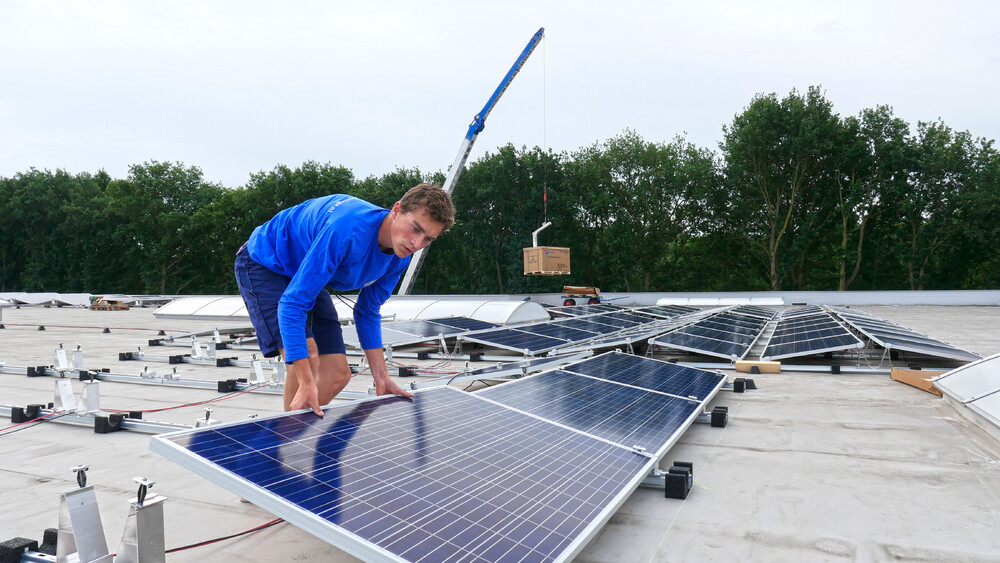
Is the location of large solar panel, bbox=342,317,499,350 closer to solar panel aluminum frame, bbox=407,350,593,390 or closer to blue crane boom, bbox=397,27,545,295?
solar panel aluminum frame, bbox=407,350,593,390

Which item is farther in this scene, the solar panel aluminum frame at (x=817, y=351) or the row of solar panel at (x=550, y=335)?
the row of solar panel at (x=550, y=335)

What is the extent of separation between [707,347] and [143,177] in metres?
70.6

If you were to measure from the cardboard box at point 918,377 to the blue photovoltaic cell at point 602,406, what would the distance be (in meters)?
4.77

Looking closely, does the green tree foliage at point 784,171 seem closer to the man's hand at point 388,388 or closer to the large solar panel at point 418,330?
the large solar panel at point 418,330

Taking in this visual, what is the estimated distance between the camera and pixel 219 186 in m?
69.2

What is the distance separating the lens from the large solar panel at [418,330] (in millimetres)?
11586

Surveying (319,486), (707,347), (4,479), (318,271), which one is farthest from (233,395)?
(707,347)

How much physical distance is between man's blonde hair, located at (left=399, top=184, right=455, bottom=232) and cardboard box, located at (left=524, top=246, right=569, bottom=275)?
23400 mm

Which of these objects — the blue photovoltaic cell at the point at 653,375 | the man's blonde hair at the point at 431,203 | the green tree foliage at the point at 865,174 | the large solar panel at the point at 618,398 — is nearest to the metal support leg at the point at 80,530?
the man's blonde hair at the point at 431,203

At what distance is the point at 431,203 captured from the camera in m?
3.20

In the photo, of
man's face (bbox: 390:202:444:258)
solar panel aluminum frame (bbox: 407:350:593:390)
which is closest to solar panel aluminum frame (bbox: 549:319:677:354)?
solar panel aluminum frame (bbox: 407:350:593:390)

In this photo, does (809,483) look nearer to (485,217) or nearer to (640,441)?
(640,441)

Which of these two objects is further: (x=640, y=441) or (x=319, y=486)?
(x=640, y=441)

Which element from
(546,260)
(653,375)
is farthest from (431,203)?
(546,260)
